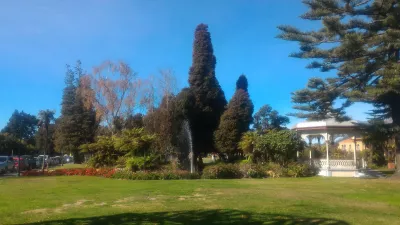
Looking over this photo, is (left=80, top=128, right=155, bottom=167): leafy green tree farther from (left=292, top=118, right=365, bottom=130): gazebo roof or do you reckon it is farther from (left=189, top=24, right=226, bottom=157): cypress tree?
(left=292, top=118, right=365, bottom=130): gazebo roof

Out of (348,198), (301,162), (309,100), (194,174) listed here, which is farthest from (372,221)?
(301,162)

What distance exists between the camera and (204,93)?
30.5 m

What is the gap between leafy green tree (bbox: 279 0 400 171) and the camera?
1833 cm

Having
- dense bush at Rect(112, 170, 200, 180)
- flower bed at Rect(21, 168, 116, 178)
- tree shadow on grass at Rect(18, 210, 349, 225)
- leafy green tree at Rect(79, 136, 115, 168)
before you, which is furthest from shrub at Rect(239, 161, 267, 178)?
tree shadow on grass at Rect(18, 210, 349, 225)

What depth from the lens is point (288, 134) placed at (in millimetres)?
22688

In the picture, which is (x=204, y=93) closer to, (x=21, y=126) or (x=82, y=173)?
(x=82, y=173)

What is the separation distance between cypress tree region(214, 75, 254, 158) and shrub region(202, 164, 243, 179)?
237 inches

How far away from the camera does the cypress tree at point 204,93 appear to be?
30.1 m

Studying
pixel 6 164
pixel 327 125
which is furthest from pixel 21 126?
pixel 327 125

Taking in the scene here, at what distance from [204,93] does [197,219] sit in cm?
2298

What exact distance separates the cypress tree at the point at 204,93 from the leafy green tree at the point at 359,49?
10546 mm

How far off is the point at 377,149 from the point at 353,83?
12.8 m

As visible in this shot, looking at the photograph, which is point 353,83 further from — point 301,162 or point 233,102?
point 233,102

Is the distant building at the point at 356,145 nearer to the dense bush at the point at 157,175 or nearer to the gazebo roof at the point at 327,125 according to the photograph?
the gazebo roof at the point at 327,125
